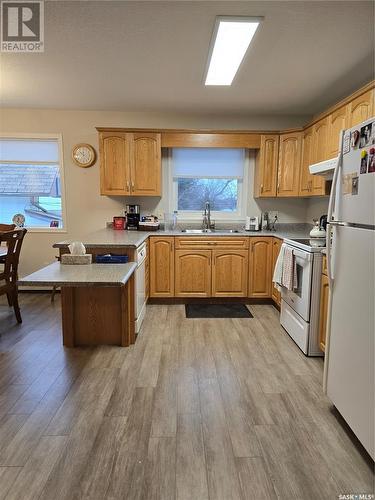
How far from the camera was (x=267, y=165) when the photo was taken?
161 inches

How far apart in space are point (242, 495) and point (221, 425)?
447 mm

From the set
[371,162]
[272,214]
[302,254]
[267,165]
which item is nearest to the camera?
[371,162]

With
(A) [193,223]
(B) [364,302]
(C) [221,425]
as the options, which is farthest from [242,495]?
(A) [193,223]

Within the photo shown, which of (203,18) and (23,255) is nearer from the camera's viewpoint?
(203,18)

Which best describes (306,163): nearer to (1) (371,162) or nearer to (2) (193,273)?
(2) (193,273)


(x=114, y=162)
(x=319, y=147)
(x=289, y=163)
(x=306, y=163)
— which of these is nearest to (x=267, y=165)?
(x=289, y=163)

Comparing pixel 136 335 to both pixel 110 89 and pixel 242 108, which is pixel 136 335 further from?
pixel 242 108

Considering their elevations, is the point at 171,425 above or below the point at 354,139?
below

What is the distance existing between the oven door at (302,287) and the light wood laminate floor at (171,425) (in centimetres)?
40

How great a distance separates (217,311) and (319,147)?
90.1 inches

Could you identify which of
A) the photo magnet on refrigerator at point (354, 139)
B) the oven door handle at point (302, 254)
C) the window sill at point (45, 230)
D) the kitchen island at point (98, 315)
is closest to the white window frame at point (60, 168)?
the window sill at point (45, 230)

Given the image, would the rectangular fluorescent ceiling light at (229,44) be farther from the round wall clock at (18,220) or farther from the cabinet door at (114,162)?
the round wall clock at (18,220)

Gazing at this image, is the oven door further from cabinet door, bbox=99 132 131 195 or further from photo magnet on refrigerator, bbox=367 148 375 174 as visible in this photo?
cabinet door, bbox=99 132 131 195

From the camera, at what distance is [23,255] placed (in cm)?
448
